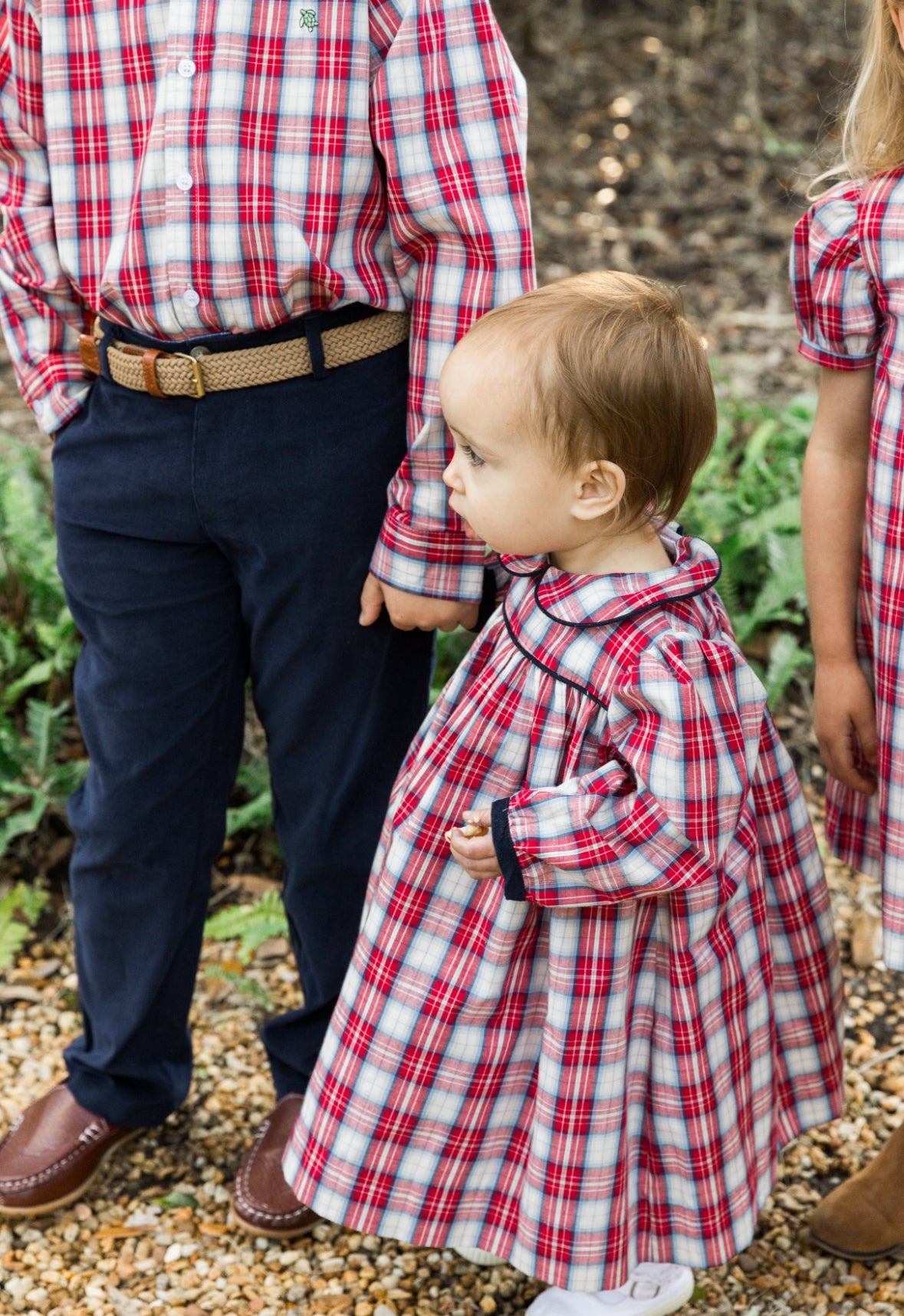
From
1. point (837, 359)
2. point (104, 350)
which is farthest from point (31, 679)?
point (837, 359)

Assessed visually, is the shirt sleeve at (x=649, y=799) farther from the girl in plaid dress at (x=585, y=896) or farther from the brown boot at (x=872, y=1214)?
the brown boot at (x=872, y=1214)

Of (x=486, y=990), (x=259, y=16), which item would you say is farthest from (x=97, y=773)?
(x=259, y=16)

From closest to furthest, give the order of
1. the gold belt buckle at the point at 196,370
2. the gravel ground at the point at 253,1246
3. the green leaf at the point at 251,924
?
the gold belt buckle at the point at 196,370, the gravel ground at the point at 253,1246, the green leaf at the point at 251,924

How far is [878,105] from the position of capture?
2.05 metres

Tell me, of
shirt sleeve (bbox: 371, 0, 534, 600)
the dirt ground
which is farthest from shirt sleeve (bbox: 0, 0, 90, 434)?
the dirt ground

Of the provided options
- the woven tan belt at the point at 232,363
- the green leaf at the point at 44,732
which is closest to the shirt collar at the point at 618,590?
the woven tan belt at the point at 232,363

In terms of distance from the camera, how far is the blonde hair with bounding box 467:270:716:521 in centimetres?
182

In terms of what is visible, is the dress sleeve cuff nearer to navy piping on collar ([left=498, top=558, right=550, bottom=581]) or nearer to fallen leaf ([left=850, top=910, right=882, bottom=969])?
navy piping on collar ([left=498, top=558, right=550, bottom=581])

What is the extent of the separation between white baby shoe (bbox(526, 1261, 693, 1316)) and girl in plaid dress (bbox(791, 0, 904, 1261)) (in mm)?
670

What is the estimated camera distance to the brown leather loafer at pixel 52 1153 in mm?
2604

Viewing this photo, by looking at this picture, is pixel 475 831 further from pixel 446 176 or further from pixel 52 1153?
pixel 52 1153

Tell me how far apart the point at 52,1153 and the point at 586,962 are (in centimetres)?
123

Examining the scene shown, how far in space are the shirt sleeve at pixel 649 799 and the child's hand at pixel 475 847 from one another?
0.03m

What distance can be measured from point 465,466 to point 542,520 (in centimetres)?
13
